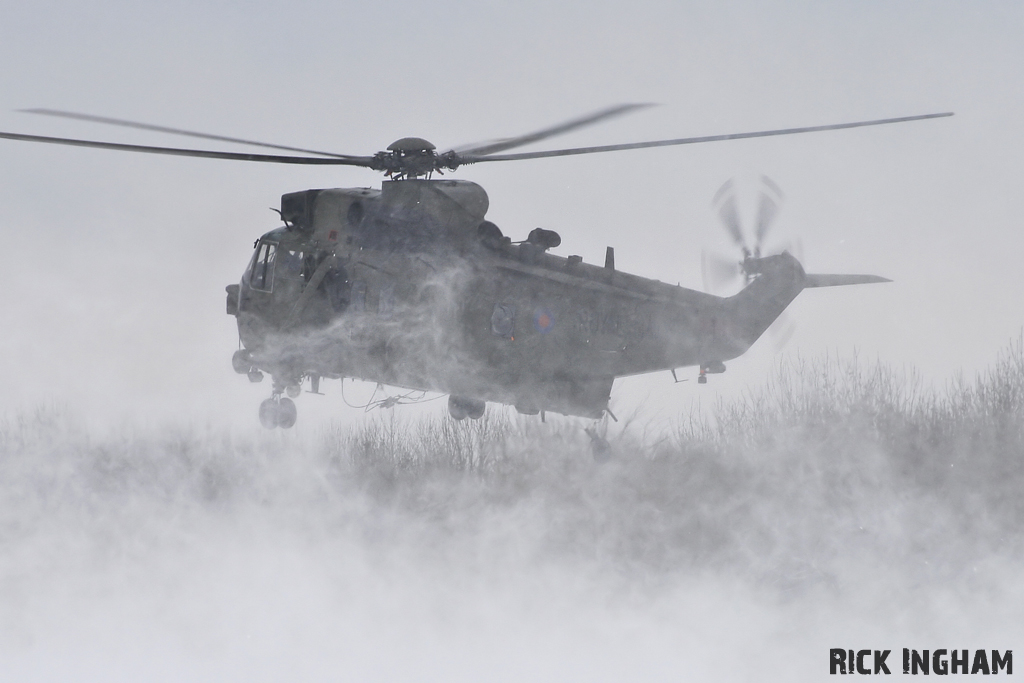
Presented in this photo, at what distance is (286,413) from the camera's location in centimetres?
1371

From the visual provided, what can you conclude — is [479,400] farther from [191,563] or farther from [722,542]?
[722,542]

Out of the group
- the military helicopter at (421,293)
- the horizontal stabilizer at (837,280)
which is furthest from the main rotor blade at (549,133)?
the horizontal stabilizer at (837,280)

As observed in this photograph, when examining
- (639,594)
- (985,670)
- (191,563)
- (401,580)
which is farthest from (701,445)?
(985,670)

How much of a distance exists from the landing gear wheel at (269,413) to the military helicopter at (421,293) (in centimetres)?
2

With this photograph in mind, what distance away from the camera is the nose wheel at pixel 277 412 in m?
13.6

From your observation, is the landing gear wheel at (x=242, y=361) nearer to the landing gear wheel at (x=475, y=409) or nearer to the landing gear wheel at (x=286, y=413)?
the landing gear wheel at (x=286, y=413)

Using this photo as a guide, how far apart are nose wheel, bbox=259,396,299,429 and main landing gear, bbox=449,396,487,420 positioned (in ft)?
8.16

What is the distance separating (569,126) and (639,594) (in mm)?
34910

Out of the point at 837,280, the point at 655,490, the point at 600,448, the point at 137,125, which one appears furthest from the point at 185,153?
the point at 655,490

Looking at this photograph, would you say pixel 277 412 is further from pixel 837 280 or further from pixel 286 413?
pixel 837 280

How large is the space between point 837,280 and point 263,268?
9.83 metres

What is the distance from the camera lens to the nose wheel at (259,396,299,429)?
13.6 metres

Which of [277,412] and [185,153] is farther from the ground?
[185,153]

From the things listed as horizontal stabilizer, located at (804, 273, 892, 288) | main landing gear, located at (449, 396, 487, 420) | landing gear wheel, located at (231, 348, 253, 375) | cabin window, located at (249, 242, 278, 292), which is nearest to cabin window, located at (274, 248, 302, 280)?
cabin window, located at (249, 242, 278, 292)
